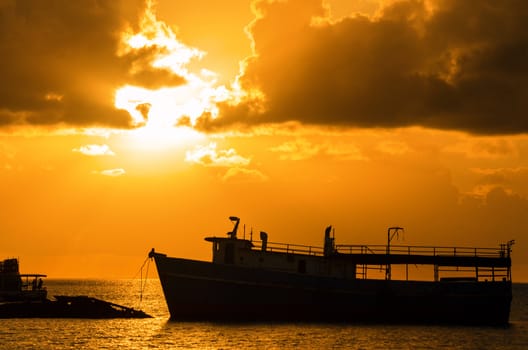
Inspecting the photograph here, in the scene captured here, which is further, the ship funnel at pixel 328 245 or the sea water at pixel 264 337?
the ship funnel at pixel 328 245

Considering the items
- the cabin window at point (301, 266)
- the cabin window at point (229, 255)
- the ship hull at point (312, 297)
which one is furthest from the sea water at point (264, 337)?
the cabin window at point (229, 255)

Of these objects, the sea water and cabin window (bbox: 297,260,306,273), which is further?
cabin window (bbox: 297,260,306,273)

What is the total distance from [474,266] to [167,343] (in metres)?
25.5

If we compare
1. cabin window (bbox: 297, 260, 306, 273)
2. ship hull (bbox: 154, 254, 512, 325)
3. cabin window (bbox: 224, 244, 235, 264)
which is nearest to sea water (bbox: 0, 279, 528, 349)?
ship hull (bbox: 154, 254, 512, 325)

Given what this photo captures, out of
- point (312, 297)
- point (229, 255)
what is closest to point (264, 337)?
point (312, 297)

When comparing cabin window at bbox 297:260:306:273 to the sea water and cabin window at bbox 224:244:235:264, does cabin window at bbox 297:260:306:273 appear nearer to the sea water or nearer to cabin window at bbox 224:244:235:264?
the sea water

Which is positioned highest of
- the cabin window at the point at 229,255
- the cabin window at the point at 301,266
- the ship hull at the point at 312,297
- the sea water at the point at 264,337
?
Result: the cabin window at the point at 229,255

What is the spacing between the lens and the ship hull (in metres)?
58.6

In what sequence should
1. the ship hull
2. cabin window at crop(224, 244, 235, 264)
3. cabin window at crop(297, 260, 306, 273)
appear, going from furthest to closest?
cabin window at crop(297, 260, 306, 273)
cabin window at crop(224, 244, 235, 264)
the ship hull

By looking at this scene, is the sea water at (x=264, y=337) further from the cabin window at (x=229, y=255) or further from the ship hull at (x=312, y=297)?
the cabin window at (x=229, y=255)

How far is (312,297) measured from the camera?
59906mm

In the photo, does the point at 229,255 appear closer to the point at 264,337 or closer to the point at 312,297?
the point at 312,297

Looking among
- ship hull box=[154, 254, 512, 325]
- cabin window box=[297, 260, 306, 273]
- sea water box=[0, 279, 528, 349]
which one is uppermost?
cabin window box=[297, 260, 306, 273]

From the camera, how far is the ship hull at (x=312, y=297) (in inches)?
2306
